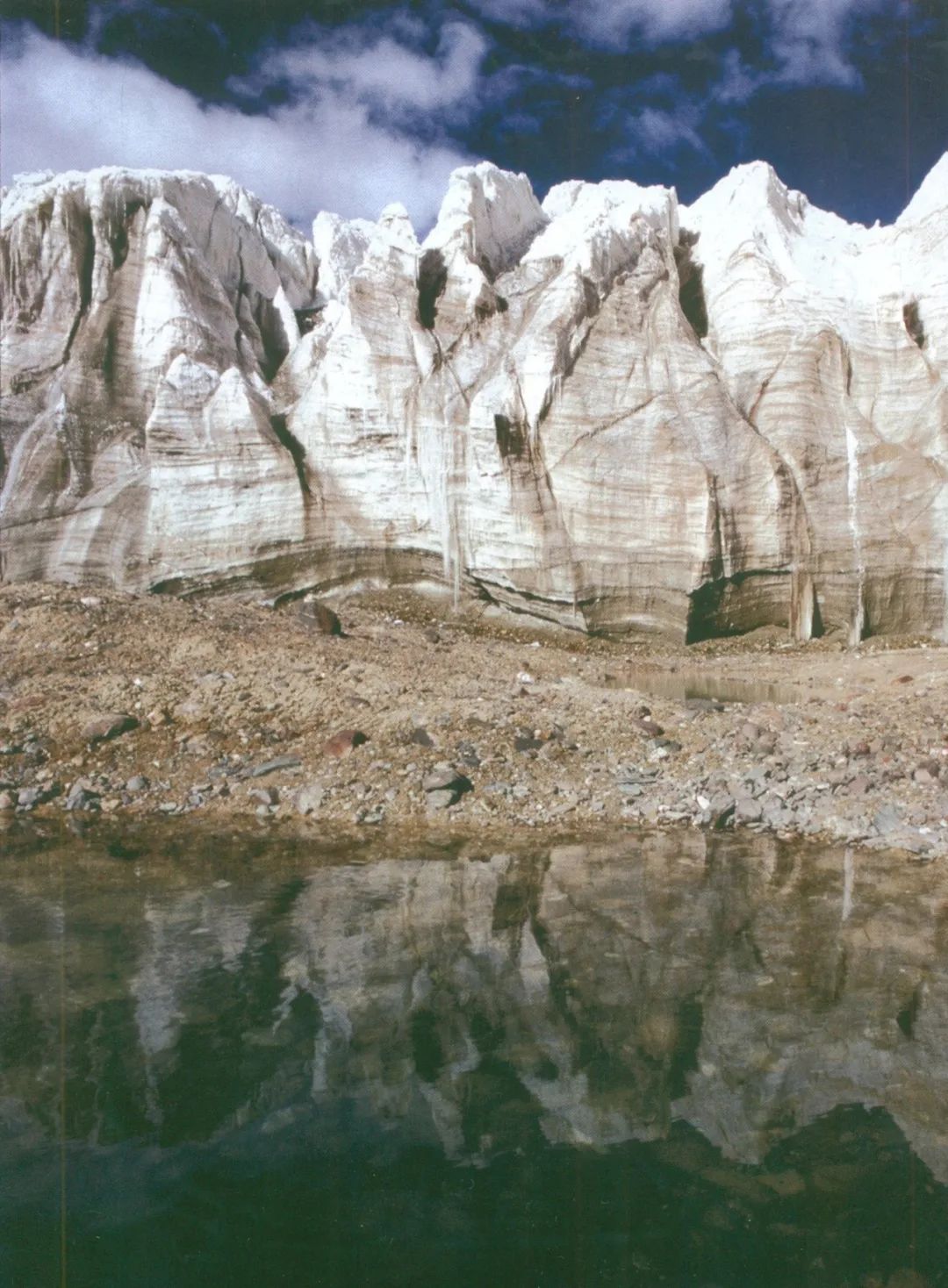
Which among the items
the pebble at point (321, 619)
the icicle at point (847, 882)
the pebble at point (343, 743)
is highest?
the pebble at point (321, 619)

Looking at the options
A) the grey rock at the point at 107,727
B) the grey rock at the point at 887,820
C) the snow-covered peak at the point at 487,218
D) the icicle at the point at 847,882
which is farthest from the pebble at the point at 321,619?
the icicle at the point at 847,882

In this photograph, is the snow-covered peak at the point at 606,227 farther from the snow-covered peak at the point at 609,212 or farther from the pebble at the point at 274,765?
the pebble at the point at 274,765

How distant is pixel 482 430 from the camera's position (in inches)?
781

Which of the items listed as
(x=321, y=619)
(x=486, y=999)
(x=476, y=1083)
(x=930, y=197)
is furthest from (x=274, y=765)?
(x=930, y=197)

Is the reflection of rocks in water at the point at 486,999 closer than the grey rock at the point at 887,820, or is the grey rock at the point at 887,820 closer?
the reflection of rocks in water at the point at 486,999

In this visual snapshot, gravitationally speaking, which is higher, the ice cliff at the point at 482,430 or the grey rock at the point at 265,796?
the ice cliff at the point at 482,430

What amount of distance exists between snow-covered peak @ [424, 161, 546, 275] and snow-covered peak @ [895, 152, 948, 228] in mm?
9217

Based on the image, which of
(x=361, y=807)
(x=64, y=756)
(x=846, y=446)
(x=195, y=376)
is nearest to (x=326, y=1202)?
(x=361, y=807)

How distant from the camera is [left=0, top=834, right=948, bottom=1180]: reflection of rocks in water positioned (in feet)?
15.9

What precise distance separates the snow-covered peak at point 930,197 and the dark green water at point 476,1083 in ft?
67.2

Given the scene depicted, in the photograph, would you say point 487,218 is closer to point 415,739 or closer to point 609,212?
point 609,212

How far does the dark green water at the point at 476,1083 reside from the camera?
12.8ft

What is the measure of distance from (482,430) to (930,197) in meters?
13.1

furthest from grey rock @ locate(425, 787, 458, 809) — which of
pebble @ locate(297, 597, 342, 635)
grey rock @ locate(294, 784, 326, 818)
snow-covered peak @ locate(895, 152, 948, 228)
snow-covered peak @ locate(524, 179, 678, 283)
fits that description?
snow-covered peak @ locate(895, 152, 948, 228)
